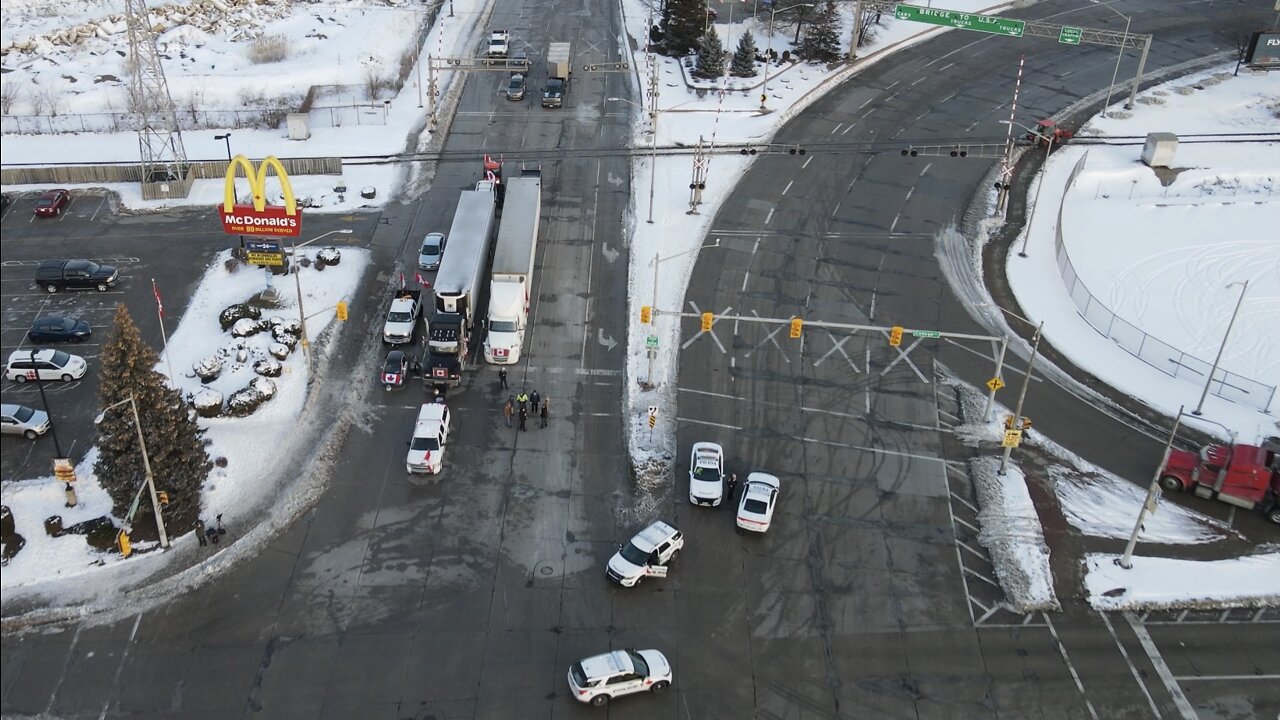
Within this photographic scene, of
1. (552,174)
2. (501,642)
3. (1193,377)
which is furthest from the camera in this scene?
(552,174)

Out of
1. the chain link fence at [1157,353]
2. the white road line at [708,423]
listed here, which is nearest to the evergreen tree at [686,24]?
the chain link fence at [1157,353]

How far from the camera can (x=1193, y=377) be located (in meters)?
60.1

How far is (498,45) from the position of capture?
9788 centimetres

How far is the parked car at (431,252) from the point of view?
66.6 metres

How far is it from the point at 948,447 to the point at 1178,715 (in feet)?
Answer: 55.4

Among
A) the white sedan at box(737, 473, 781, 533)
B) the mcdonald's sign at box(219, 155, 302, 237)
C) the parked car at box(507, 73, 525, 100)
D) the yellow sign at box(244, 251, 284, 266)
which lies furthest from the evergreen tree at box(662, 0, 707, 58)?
the white sedan at box(737, 473, 781, 533)

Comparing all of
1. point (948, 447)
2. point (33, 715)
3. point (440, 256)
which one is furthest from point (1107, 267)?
point (33, 715)

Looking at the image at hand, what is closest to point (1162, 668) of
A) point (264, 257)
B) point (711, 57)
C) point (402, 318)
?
point (402, 318)

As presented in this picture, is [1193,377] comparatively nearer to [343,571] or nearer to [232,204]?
[343,571]

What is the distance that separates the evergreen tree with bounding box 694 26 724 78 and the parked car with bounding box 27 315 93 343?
56615 millimetres

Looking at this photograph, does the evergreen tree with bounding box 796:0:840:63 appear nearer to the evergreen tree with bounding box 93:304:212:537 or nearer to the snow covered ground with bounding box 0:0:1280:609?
the snow covered ground with bounding box 0:0:1280:609

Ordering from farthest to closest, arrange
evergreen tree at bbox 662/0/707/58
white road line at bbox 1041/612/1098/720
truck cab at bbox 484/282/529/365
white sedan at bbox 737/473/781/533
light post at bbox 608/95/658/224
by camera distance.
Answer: evergreen tree at bbox 662/0/707/58, light post at bbox 608/95/658/224, truck cab at bbox 484/282/529/365, white sedan at bbox 737/473/781/533, white road line at bbox 1041/612/1098/720

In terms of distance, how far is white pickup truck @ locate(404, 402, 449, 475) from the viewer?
50.7 m

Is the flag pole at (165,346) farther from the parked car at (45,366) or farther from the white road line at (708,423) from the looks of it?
the white road line at (708,423)
